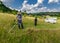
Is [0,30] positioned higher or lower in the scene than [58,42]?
higher

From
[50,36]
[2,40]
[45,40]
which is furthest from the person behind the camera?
[50,36]

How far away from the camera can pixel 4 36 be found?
9.50 meters

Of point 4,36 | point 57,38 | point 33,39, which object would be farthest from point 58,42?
point 4,36

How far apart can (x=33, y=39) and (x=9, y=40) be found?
126 centimetres

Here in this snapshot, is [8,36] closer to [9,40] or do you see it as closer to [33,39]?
[9,40]

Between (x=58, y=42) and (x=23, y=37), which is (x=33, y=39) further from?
(x=58, y=42)

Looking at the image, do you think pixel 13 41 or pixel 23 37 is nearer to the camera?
pixel 13 41

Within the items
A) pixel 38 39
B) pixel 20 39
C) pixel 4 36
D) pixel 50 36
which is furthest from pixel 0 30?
pixel 50 36

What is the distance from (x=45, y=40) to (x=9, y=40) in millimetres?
1636

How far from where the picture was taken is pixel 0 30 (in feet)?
31.5

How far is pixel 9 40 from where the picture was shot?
9312 mm

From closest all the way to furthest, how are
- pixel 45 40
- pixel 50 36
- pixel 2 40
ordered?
pixel 2 40 < pixel 45 40 < pixel 50 36

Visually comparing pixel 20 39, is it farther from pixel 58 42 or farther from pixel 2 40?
pixel 58 42

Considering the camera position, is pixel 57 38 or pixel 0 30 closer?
pixel 0 30
